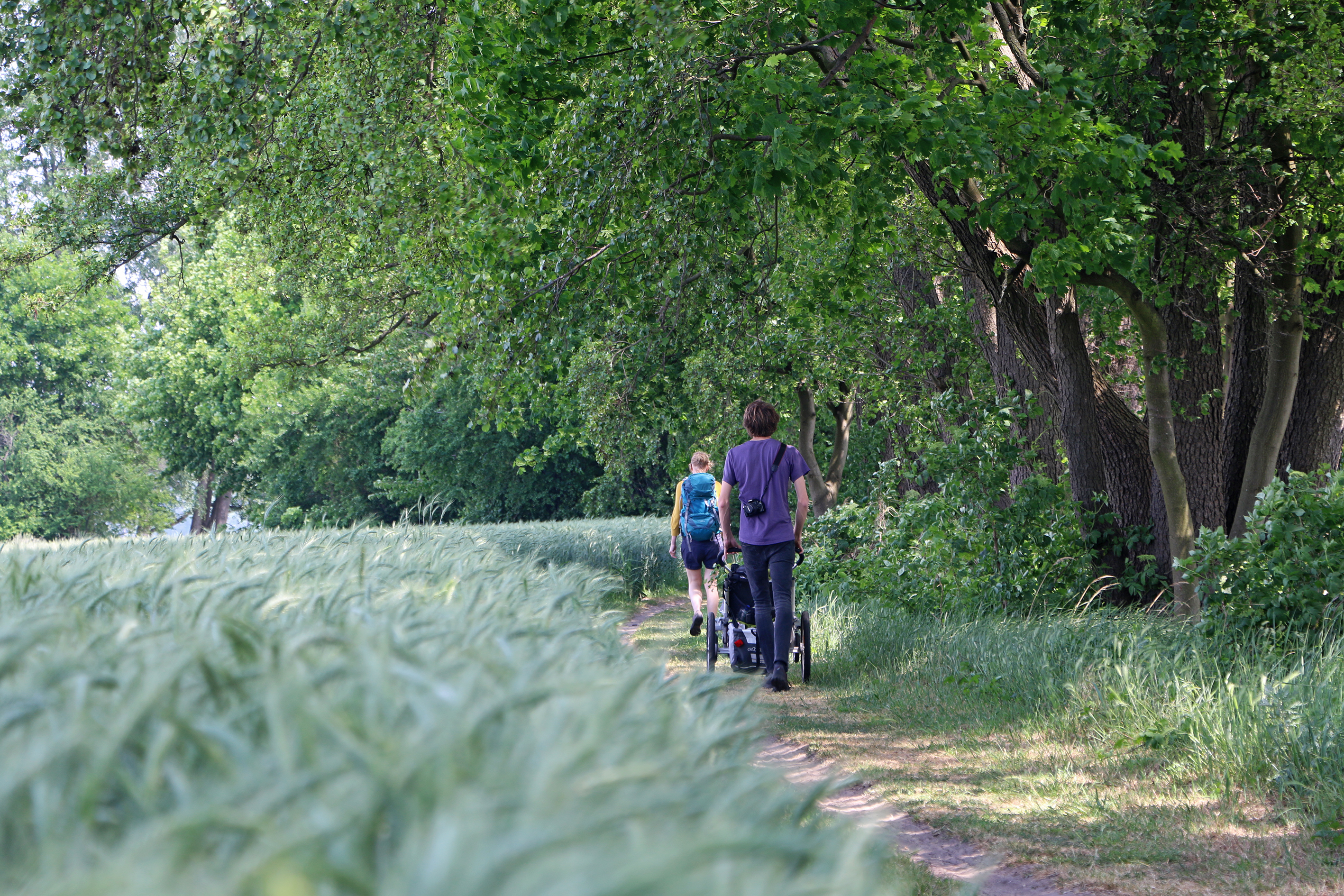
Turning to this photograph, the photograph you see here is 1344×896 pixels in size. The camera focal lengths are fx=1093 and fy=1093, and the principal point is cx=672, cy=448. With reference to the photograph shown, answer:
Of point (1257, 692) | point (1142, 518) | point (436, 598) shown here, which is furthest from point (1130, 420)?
point (436, 598)

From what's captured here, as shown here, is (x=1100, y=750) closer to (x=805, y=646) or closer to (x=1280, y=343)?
(x=805, y=646)

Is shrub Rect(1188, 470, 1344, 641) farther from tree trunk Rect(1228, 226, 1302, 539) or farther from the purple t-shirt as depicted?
the purple t-shirt

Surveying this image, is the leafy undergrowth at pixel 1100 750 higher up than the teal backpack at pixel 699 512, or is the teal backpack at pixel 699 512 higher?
the teal backpack at pixel 699 512

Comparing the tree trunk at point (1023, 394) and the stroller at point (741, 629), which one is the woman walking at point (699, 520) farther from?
the tree trunk at point (1023, 394)

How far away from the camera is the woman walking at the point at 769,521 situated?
27.8ft

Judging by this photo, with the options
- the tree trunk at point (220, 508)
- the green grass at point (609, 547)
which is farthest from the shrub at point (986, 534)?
the tree trunk at point (220, 508)

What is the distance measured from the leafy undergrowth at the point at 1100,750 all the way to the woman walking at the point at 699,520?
3095 millimetres

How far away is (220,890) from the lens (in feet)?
2.74

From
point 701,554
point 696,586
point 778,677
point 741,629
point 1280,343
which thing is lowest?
point 778,677

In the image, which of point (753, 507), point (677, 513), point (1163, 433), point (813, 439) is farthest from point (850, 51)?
point (813, 439)

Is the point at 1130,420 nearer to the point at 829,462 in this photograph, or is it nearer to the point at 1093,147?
the point at 1093,147

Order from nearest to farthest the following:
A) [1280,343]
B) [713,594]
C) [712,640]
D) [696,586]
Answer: [1280,343] → [712,640] → [713,594] → [696,586]

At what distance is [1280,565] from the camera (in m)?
6.57

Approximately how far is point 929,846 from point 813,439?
47.1 feet
